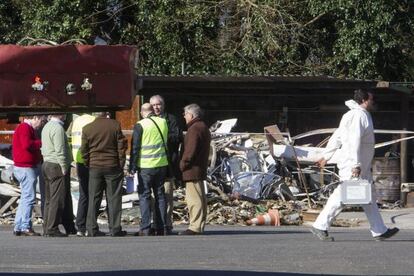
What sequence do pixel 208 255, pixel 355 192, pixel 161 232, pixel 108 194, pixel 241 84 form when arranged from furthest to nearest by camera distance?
pixel 241 84 < pixel 161 232 < pixel 108 194 < pixel 355 192 < pixel 208 255

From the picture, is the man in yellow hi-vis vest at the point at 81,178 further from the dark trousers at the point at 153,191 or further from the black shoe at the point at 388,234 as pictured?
the black shoe at the point at 388,234

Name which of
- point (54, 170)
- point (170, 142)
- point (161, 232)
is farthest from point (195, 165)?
point (54, 170)

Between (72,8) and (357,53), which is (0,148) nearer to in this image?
(72,8)

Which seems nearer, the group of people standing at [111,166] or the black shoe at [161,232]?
the group of people standing at [111,166]

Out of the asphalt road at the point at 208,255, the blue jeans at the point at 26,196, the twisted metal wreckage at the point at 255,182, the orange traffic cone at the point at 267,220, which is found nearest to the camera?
the asphalt road at the point at 208,255

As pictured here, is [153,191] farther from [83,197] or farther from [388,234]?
[388,234]

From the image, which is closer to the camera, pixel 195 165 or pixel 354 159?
pixel 354 159

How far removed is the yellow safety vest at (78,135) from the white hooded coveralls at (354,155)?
3.45 meters

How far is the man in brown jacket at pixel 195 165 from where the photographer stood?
44.9 ft

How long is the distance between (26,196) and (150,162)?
1.86 metres

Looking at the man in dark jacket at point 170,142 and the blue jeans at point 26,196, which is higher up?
the man in dark jacket at point 170,142

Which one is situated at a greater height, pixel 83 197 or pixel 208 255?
pixel 83 197

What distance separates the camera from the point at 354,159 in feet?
40.3

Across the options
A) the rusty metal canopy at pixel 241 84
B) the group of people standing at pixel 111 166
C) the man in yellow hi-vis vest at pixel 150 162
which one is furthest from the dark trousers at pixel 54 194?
the rusty metal canopy at pixel 241 84
